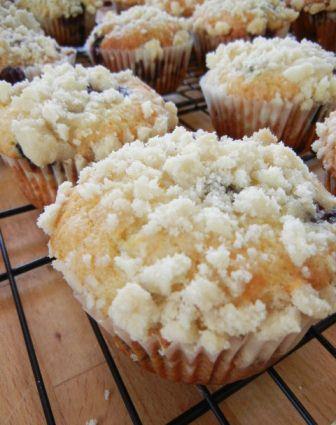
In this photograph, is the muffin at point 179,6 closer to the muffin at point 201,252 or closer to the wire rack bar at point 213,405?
the muffin at point 201,252

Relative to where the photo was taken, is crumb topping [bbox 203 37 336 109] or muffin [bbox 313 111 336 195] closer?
muffin [bbox 313 111 336 195]

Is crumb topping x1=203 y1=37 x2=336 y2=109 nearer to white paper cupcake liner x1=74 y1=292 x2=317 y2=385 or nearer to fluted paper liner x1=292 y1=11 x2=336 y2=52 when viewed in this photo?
fluted paper liner x1=292 y1=11 x2=336 y2=52

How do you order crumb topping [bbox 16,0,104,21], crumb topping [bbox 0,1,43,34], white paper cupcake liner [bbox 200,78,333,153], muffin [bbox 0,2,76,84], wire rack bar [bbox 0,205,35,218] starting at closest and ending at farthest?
wire rack bar [bbox 0,205,35,218] → white paper cupcake liner [bbox 200,78,333,153] → muffin [bbox 0,2,76,84] → crumb topping [bbox 0,1,43,34] → crumb topping [bbox 16,0,104,21]

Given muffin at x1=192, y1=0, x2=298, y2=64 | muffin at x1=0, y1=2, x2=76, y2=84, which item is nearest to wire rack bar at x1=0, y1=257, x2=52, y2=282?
muffin at x1=0, y1=2, x2=76, y2=84


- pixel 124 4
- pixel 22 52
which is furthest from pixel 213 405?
pixel 124 4

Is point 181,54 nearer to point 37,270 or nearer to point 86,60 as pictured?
point 86,60

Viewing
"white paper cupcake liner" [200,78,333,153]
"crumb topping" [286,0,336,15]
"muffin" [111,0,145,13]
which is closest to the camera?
"white paper cupcake liner" [200,78,333,153]

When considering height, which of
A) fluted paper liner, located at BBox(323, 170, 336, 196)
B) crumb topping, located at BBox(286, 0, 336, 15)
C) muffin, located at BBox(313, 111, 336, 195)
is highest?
crumb topping, located at BBox(286, 0, 336, 15)
